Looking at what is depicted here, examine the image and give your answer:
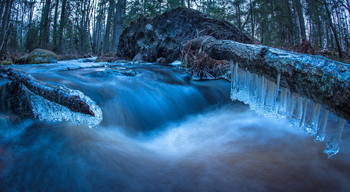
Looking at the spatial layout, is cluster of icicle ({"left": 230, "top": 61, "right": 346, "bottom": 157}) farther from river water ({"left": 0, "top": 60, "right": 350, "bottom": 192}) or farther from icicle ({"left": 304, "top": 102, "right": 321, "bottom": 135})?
river water ({"left": 0, "top": 60, "right": 350, "bottom": 192})

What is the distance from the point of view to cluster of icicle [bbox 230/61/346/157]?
5.81 ft

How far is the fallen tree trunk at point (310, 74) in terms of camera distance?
1403mm

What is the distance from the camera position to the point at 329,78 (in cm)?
148

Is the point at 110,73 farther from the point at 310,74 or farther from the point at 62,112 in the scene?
the point at 310,74

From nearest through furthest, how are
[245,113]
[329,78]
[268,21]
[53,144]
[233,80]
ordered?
[329,78], [53,144], [233,80], [245,113], [268,21]

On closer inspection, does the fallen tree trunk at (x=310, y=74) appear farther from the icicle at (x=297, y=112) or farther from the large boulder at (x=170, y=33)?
the large boulder at (x=170, y=33)

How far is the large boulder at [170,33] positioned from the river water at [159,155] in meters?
4.84

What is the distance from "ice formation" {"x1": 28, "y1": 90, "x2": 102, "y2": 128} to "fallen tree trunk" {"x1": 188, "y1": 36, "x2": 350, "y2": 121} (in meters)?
1.71

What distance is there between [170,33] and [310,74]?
335 inches

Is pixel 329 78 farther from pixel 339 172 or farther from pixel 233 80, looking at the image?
pixel 233 80

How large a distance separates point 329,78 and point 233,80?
1917 millimetres

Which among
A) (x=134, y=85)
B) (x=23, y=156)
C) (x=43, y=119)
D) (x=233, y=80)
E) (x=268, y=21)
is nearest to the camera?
(x=23, y=156)

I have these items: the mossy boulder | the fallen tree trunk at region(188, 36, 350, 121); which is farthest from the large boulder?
the fallen tree trunk at region(188, 36, 350, 121)

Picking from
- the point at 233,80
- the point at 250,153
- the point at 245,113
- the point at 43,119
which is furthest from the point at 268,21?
the point at 43,119
